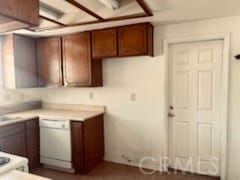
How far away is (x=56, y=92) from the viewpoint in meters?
3.93

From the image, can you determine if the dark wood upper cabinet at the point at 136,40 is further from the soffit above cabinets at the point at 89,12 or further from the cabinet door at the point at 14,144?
the cabinet door at the point at 14,144

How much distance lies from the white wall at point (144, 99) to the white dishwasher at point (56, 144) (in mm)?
703

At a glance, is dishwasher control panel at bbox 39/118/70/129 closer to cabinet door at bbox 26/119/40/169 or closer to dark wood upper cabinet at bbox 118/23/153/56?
cabinet door at bbox 26/119/40/169

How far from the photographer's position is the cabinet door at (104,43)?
3.02 m

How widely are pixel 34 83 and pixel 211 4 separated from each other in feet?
9.99

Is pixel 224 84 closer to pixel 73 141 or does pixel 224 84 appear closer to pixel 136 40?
pixel 136 40

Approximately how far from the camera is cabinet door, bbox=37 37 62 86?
350 centimetres

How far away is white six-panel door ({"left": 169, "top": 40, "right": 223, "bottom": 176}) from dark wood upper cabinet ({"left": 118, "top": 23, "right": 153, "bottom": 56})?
0.42 metres

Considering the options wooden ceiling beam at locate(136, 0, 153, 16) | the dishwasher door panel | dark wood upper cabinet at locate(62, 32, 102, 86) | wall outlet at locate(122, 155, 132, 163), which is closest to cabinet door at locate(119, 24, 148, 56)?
wooden ceiling beam at locate(136, 0, 153, 16)

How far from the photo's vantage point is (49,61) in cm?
359

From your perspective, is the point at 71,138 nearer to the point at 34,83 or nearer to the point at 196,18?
the point at 34,83

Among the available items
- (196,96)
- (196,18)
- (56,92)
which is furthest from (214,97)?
(56,92)

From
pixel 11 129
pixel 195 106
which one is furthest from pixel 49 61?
pixel 195 106

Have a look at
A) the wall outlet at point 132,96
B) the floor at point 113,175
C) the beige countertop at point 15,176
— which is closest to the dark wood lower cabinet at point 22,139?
the floor at point 113,175
